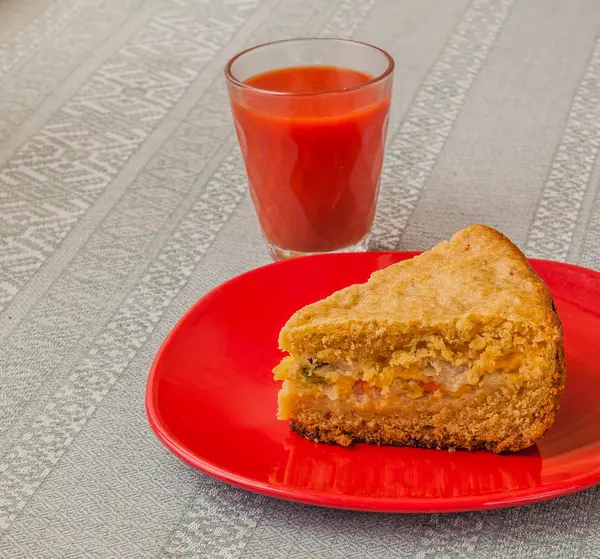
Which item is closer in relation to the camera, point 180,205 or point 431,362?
point 431,362

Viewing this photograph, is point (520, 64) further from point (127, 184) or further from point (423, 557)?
point (423, 557)

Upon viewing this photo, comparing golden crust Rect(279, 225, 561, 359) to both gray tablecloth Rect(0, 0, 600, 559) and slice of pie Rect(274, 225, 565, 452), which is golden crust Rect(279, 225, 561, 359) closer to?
→ slice of pie Rect(274, 225, 565, 452)

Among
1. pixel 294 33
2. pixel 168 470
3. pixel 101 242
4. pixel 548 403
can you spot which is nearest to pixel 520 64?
pixel 294 33

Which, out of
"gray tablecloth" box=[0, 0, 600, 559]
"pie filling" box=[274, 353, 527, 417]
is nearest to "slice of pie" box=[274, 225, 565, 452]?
"pie filling" box=[274, 353, 527, 417]

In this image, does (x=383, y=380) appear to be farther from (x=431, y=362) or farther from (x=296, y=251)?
(x=296, y=251)

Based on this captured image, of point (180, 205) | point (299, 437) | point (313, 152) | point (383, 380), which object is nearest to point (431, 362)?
point (383, 380)
